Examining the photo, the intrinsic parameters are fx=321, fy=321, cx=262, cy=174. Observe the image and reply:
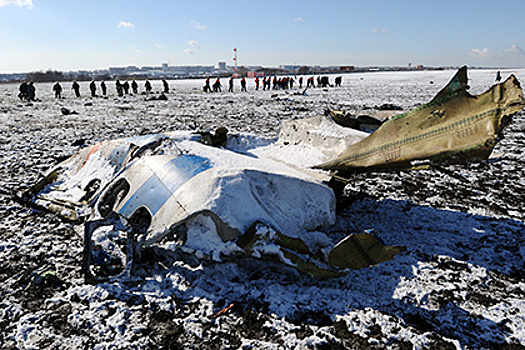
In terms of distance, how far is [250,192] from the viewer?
3.25 metres

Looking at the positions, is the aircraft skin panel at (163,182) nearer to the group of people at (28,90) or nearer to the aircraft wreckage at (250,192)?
the aircraft wreckage at (250,192)

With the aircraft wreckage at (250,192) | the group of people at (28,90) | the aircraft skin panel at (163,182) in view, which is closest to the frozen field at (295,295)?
the aircraft wreckage at (250,192)

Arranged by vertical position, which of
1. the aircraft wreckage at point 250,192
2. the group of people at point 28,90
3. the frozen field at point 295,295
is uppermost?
the group of people at point 28,90

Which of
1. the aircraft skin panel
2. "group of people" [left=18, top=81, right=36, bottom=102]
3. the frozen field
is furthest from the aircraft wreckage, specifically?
"group of people" [left=18, top=81, right=36, bottom=102]

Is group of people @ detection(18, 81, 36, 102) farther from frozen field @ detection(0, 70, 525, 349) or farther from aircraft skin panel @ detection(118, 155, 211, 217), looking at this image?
aircraft skin panel @ detection(118, 155, 211, 217)

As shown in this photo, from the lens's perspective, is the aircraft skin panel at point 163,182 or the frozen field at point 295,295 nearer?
the frozen field at point 295,295

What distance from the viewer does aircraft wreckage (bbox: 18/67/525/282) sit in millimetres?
2900

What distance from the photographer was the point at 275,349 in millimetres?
2455

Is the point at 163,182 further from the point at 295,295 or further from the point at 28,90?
the point at 28,90

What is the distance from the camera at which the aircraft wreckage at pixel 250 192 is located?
9.52 ft

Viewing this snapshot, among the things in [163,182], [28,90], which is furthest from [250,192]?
[28,90]

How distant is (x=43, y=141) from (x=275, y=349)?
1024 cm

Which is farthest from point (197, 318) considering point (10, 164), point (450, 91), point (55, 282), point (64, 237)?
point (10, 164)

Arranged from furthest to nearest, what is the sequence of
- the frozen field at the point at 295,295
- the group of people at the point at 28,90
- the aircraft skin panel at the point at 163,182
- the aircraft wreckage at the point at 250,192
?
the group of people at the point at 28,90
the aircraft skin panel at the point at 163,182
the aircraft wreckage at the point at 250,192
the frozen field at the point at 295,295
